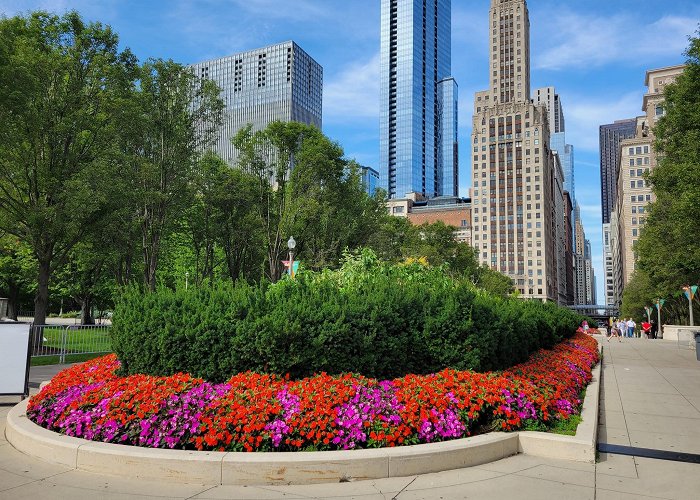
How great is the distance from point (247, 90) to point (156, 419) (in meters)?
74.1

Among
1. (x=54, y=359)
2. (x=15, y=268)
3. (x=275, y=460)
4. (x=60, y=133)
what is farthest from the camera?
(x=15, y=268)

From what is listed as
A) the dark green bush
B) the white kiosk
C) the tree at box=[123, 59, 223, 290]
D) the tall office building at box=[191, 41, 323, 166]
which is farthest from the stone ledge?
the tall office building at box=[191, 41, 323, 166]

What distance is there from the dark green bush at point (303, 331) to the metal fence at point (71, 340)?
10059 mm

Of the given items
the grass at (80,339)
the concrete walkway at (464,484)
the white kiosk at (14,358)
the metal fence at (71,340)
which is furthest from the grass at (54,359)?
the concrete walkway at (464,484)

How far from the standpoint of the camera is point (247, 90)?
74.9 meters

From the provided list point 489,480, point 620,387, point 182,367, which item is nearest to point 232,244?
point 620,387

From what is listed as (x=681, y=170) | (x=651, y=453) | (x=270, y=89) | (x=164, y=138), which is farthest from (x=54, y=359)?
(x=270, y=89)

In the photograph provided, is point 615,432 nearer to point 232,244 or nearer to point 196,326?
point 196,326

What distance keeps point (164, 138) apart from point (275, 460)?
78.4 feet

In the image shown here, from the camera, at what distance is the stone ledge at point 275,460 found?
518cm

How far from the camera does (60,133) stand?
65.5 ft

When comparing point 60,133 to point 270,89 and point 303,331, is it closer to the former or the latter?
point 303,331

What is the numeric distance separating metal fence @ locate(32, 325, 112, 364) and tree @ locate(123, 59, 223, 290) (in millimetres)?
6489

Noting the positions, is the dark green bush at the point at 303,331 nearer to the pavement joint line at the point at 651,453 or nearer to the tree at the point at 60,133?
the pavement joint line at the point at 651,453
